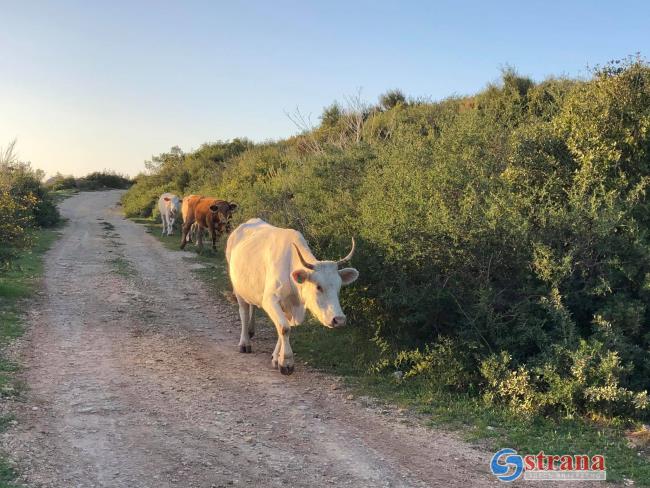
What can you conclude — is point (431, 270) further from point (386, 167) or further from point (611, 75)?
point (611, 75)

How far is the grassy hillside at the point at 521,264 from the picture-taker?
5477 millimetres

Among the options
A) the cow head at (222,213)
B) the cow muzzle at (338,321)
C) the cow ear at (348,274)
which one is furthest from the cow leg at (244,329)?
the cow head at (222,213)

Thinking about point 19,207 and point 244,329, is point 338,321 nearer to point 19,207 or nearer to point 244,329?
point 244,329

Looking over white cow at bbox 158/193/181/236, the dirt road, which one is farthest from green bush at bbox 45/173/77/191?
the dirt road

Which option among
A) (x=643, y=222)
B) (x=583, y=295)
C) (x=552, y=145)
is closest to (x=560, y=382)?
(x=583, y=295)

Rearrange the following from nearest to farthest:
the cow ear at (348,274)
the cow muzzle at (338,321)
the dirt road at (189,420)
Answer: the dirt road at (189,420)
the cow muzzle at (338,321)
the cow ear at (348,274)

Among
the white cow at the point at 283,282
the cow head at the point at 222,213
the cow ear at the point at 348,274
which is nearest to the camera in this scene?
the white cow at the point at 283,282

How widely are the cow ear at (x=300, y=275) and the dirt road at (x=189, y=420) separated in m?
1.22

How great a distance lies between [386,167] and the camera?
344 inches

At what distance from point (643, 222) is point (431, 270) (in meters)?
2.47

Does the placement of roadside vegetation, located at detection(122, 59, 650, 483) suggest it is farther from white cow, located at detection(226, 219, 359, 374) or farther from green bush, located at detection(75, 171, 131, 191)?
green bush, located at detection(75, 171, 131, 191)

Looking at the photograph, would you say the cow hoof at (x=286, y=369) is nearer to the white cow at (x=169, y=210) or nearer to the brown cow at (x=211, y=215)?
the brown cow at (x=211, y=215)

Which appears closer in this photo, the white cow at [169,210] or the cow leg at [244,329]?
the cow leg at [244,329]

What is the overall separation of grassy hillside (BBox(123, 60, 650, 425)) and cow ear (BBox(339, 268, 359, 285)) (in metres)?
0.61
